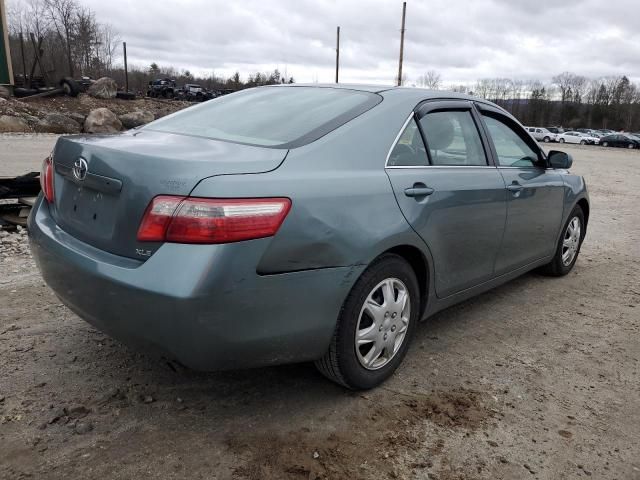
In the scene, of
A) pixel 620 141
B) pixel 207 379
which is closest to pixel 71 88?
pixel 207 379

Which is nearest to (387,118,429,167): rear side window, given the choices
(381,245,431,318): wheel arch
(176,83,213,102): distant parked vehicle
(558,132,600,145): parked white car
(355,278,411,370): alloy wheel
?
(381,245,431,318): wheel arch

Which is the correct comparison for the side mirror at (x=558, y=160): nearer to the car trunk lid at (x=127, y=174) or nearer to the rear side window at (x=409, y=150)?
the rear side window at (x=409, y=150)

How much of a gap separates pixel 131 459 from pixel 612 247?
6.01 meters

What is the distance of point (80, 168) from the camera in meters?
2.47

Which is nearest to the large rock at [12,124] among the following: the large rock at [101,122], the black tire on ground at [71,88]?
the large rock at [101,122]

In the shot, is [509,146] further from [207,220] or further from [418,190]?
[207,220]

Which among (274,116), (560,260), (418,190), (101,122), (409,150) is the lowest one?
(560,260)

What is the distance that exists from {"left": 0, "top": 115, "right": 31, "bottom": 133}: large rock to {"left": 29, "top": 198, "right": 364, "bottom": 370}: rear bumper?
1965 centimetres

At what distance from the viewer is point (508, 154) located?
388 cm

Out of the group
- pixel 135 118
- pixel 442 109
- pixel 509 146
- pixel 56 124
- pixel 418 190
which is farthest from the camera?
pixel 135 118

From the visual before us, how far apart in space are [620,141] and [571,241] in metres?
47.8

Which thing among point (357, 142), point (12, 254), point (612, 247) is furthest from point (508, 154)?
point (12, 254)

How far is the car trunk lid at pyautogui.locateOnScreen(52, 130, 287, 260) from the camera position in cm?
216

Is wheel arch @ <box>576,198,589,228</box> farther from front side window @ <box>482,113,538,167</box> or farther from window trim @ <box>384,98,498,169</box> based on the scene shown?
window trim @ <box>384,98,498,169</box>
